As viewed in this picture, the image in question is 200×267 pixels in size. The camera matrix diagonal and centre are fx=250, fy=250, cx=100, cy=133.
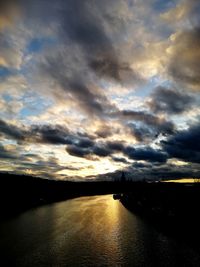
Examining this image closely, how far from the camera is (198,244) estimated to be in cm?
3173

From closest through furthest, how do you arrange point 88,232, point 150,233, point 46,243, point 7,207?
1. point 46,243
2. point 150,233
3. point 88,232
4. point 7,207

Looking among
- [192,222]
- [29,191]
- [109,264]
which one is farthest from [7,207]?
[109,264]

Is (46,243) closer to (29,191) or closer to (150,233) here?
(150,233)

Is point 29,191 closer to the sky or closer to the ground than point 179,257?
closer to the sky

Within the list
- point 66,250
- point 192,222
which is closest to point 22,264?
point 66,250

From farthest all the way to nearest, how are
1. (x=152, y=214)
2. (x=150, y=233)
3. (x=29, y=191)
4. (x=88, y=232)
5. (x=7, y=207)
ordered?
1. (x=29, y=191)
2. (x=7, y=207)
3. (x=152, y=214)
4. (x=88, y=232)
5. (x=150, y=233)

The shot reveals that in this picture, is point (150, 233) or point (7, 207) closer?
point (150, 233)

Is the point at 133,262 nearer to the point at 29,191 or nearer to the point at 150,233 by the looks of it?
the point at 150,233

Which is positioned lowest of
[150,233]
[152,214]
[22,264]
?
[22,264]

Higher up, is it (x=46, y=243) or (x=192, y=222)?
(x=192, y=222)

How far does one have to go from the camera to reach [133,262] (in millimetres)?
25578

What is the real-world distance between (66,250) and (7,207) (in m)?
77.3

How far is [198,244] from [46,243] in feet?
68.0

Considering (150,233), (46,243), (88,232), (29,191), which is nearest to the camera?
(46,243)
